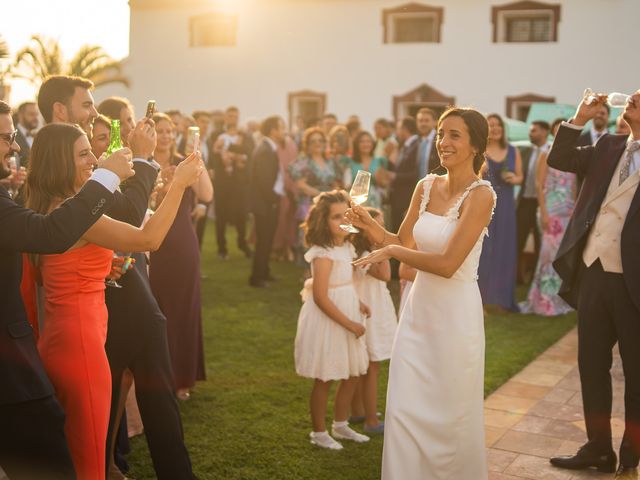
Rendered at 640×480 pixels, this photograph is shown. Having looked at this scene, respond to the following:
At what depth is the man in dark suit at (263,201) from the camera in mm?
10367

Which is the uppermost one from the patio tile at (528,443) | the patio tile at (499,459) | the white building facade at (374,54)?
the white building facade at (374,54)

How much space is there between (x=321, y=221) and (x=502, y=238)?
4702 millimetres

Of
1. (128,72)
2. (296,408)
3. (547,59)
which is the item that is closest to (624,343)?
(296,408)

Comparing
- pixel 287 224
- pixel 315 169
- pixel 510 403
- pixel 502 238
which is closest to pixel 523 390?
pixel 510 403

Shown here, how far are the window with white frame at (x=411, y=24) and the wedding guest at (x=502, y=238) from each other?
540 inches

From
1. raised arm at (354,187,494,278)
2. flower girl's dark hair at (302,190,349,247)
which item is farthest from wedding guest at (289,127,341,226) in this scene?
raised arm at (354,187,494,278)

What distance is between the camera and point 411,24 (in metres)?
22.4

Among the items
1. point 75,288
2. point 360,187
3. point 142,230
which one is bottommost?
point 75,288

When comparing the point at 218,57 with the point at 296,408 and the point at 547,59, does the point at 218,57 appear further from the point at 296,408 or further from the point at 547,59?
the point at 296,408

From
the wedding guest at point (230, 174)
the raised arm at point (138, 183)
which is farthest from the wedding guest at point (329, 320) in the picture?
the wedding guest at point (230, 174)

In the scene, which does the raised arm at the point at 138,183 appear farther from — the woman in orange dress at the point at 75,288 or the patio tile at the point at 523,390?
the patio tile at the point at 523,390

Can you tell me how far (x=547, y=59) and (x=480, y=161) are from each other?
18.1 m

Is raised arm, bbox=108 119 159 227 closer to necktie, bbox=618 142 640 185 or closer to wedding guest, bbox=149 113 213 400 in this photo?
wedding guest, bbox=149 113 213 400

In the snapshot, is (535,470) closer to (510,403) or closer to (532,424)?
(532,424)
